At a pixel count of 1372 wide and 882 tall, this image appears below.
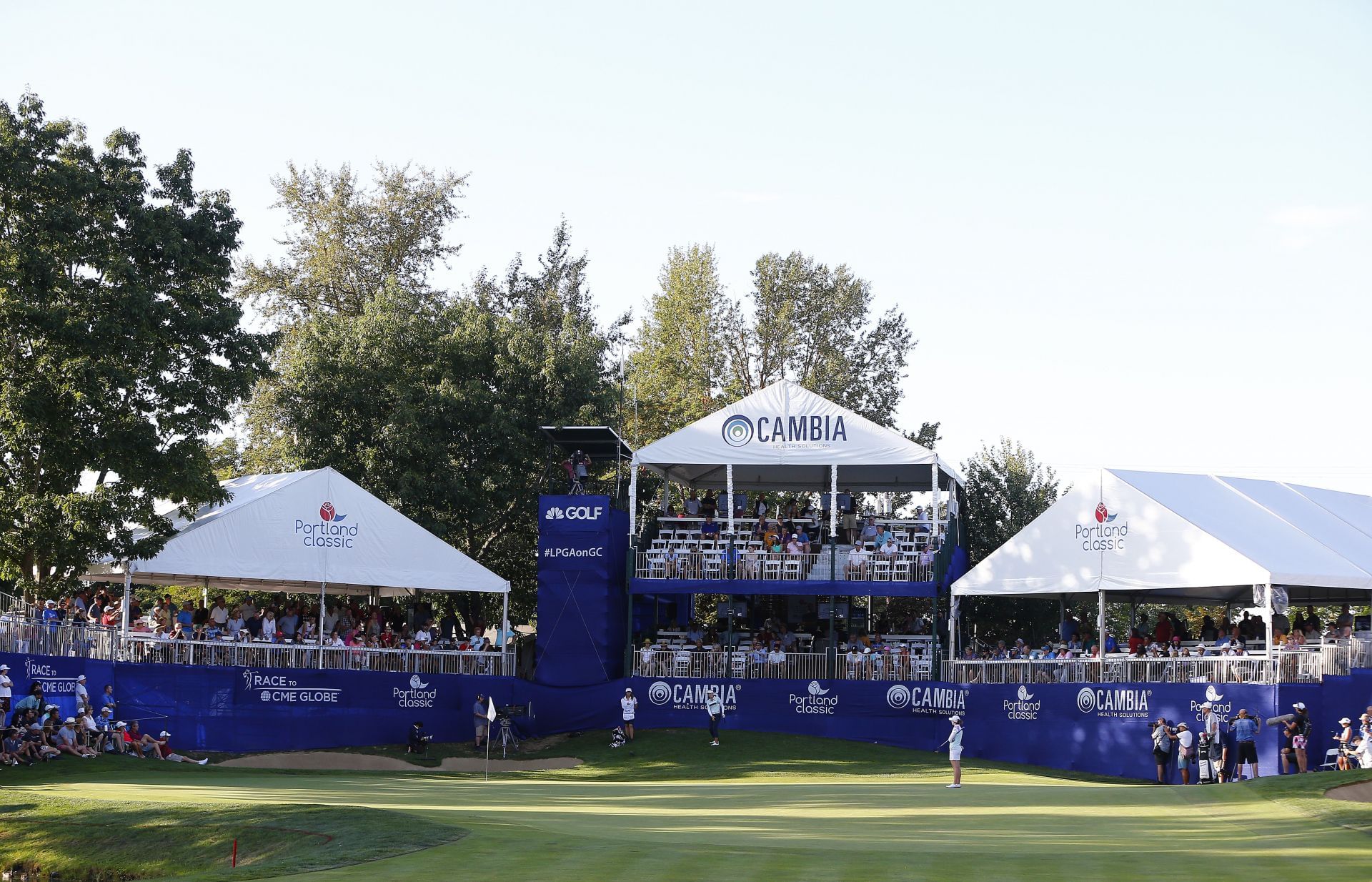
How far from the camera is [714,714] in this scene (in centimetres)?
3519

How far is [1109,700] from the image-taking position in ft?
110

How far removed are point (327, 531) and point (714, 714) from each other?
1038cm

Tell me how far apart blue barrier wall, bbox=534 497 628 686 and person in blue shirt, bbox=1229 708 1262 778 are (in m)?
15.2

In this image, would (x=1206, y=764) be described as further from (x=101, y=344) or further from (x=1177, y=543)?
(x=101, y=344)

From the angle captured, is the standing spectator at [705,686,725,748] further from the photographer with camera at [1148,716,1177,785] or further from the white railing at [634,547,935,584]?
the photographer with camera at [1148,716,1177,785]

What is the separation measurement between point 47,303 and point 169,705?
8.96 m

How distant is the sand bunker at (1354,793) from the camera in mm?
21703

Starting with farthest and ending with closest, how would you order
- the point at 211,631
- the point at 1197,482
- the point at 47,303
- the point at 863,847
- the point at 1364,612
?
1. the point at 1364,612
2. the point at 1197,482
3. the point at 211,631
4. the point at 47,303
5. the point at 863,847

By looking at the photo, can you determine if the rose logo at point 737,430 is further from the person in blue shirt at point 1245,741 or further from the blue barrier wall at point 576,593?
the person in blue shirt at point 1245,741

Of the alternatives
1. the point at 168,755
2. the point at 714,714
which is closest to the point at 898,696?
the point at 714,714

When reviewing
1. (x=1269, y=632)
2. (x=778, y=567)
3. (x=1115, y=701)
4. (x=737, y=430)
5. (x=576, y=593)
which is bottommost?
(x=1115, y=701)

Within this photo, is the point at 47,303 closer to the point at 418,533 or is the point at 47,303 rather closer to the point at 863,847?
the point at 418,533

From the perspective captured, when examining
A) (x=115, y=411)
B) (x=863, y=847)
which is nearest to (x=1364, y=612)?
(x=863, y=847)

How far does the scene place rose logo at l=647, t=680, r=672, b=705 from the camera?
37.2m
